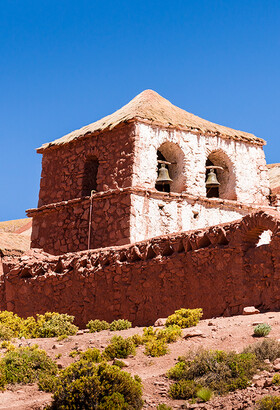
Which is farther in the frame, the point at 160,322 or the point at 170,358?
the point at 160,322

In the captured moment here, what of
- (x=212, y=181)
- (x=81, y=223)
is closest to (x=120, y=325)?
(x=81, y=223)

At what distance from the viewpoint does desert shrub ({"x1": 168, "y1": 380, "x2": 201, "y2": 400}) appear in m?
7.38

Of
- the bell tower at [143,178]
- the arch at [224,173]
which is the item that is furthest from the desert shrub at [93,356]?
the arch at [224,173]

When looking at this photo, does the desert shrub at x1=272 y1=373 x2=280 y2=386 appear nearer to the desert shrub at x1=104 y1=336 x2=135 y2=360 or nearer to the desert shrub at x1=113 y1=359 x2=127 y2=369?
the desert shrub at x1=113 y1=359 x2=127 y2=369

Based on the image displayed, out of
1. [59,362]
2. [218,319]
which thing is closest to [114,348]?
[59,362]

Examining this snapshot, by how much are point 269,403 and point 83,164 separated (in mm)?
14591

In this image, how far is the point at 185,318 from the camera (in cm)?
1055

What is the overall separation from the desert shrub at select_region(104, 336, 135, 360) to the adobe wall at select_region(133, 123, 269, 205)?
931cm

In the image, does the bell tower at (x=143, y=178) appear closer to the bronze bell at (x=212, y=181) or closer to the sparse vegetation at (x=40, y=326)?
the bronze bell at (x=212, y=181)

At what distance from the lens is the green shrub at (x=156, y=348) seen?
30.0 ft

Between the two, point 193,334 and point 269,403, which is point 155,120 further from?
point 269,403

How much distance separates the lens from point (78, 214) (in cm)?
1941

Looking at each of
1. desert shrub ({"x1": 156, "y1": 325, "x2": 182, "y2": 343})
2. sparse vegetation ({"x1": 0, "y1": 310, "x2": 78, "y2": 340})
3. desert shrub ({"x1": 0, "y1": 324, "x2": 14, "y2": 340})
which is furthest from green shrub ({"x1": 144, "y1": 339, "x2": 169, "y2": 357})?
desert shrub ({"x1": 0, "y1": 324, "x2": 14, "y2": 340})

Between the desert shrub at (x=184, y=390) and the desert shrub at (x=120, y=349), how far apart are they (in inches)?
74.9
